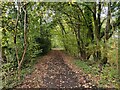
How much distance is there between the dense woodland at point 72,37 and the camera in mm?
3072

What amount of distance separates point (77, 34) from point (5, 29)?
10.8ft

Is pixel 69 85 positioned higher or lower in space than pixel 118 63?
lower

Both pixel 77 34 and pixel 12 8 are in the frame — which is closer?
pixel 12 8

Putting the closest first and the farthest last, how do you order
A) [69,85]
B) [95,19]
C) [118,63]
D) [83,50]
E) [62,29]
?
1. [118,63]
2. [69,85]
3. [95,19]
4. [83,50]
5. [62,29]

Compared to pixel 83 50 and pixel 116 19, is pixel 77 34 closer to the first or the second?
pixel 83 50

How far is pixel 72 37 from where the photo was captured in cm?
684

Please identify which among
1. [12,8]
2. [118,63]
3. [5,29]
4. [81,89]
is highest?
[12,8]

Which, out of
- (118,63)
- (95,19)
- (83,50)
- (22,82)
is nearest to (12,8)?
(22,82)

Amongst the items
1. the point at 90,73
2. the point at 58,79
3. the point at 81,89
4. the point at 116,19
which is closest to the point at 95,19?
the point at 116,19

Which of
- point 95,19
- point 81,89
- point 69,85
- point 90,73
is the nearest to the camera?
point 81,89

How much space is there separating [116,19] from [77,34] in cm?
235

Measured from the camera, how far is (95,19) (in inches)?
180

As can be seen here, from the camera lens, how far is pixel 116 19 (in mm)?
4043

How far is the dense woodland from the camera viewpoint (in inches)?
121
